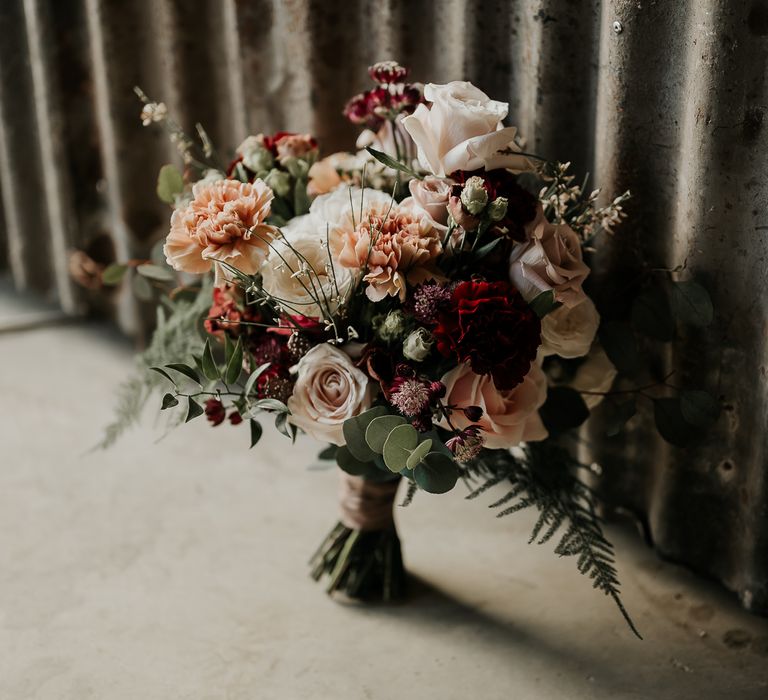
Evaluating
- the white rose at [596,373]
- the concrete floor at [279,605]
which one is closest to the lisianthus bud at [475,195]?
the white rose at [596,373]

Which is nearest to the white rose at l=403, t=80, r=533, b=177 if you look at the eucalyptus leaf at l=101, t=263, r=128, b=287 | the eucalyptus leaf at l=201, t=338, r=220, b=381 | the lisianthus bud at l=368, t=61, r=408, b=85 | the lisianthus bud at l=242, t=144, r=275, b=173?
the lisianthus bud at l=368, t=61, r=408, b=85

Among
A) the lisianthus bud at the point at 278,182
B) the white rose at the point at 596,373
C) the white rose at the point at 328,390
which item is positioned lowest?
the white rose at the point at 596,373

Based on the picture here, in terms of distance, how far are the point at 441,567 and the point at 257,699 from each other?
14.0 inches

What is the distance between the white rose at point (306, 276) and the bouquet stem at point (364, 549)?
31 centimetres

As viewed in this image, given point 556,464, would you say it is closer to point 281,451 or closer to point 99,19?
point 281,451

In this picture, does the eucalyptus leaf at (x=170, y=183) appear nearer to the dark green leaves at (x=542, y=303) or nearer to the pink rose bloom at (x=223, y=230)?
the pink rose bloom at (x=223, y=230)

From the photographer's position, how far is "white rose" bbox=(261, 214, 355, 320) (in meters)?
Answer: 1.02

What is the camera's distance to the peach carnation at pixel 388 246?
992mm

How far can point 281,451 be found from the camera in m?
1.68

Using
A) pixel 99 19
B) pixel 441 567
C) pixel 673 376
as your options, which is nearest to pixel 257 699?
pixel 441 567

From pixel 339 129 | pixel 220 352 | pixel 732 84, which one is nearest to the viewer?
pixel 732 84

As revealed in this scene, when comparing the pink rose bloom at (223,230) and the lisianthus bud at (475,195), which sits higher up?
the lisianthus bud at (475,195)

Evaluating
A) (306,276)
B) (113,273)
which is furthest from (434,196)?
(113,273)

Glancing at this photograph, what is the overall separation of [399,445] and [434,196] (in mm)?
279
